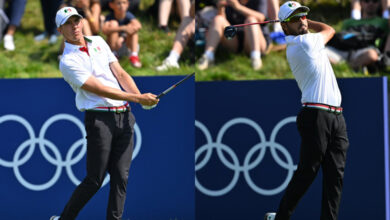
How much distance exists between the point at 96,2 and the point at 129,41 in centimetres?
56

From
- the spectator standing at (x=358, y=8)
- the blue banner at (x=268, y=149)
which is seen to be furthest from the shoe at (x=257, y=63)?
the spectator standing at (x=358, y=8)

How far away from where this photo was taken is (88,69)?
4.91 metres

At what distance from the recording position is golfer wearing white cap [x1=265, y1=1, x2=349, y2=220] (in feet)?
15.7

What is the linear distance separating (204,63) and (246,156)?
97 cm

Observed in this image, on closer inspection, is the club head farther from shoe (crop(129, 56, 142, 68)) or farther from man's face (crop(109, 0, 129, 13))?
man's face (crop(109, 0, 129, 13))

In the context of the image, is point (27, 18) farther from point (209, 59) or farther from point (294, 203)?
point (294, 203)

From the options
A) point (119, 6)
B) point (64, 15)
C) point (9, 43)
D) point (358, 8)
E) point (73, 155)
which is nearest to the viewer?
point (64, 15)

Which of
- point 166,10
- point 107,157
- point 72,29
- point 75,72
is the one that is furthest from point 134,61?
point 107,157

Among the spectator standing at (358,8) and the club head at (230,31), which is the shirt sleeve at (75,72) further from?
the spectator standing at (358,8)

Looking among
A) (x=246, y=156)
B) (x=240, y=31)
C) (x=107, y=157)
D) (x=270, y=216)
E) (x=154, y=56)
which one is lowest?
(x=270, y=216)

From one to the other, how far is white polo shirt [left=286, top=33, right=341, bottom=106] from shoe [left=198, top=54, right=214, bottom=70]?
1.37 metres

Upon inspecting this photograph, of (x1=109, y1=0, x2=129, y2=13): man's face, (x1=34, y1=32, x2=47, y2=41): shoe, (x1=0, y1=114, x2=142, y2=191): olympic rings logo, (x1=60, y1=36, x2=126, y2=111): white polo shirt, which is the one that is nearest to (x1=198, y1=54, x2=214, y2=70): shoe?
(x1=0, y1=114, x2=142, y2=191): olympic rings logo

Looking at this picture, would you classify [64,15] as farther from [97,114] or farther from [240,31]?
[240,31]

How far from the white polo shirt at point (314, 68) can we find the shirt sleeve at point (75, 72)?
1537mm
